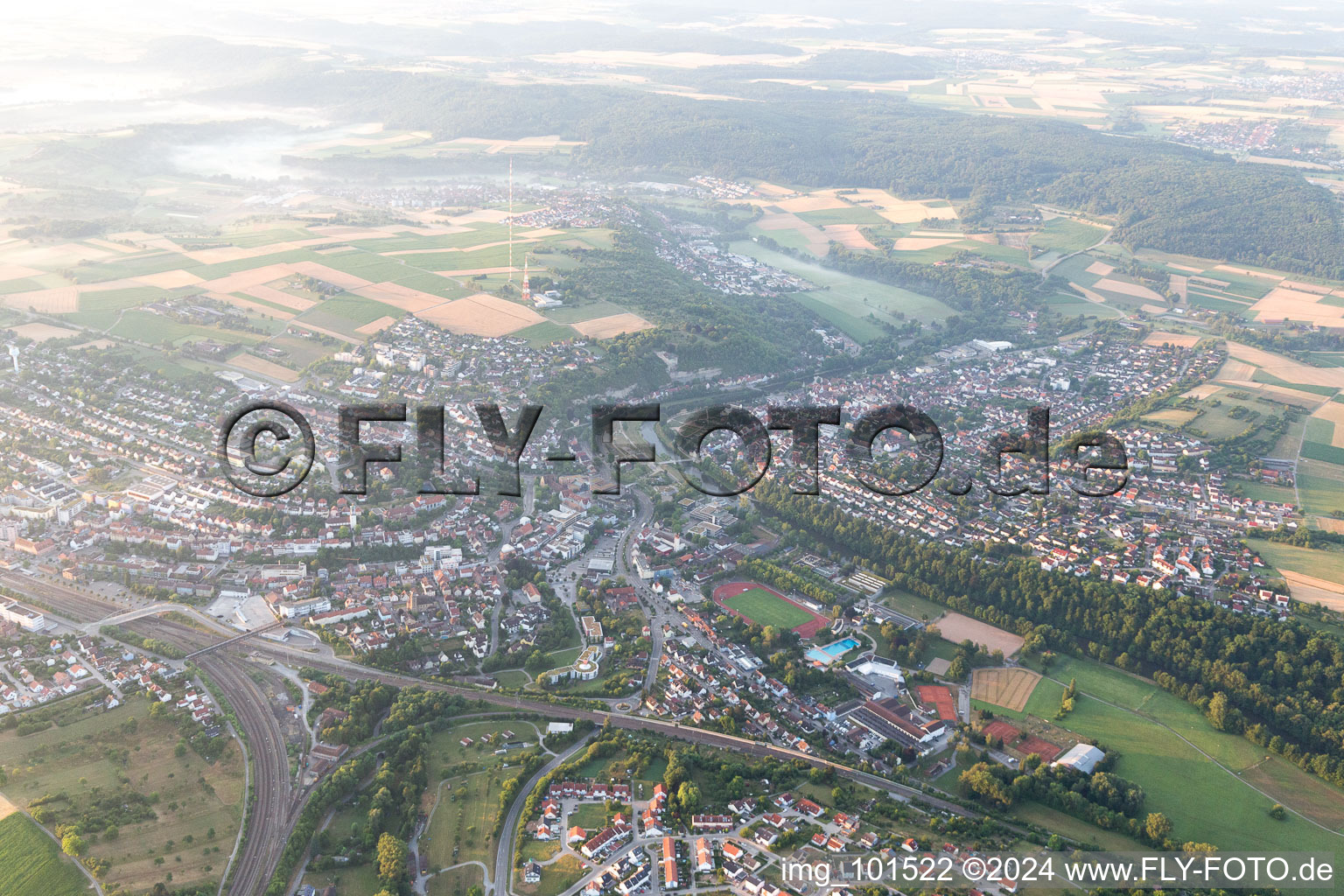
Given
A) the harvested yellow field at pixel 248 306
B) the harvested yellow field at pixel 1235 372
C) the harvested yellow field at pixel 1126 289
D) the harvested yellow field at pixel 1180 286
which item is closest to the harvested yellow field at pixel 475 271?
the harvested yellow field at pixel 248 306

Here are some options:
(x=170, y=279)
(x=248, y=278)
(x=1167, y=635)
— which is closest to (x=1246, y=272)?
(x=1167, y=635)

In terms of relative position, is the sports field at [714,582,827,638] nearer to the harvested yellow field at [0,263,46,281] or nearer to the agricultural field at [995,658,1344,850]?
the agricultural field at [995,658,1344,850]

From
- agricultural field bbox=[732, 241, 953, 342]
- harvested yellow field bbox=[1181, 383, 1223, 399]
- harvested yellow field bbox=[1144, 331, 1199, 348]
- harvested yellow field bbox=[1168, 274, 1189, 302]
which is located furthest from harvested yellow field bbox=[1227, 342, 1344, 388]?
agricultural field bbox=[732, 241, 953, 342]

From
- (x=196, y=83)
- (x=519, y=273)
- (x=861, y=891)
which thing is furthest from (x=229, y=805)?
(x=196, y=83)

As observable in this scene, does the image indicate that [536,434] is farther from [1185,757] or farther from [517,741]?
[1185,757]

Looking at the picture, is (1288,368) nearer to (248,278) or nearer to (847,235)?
(847,235)

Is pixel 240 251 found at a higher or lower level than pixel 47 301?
higher

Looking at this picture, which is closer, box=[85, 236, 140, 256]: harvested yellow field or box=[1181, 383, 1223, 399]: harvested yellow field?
box=[1181, 383, 1223, 399]: harvested yellow field
